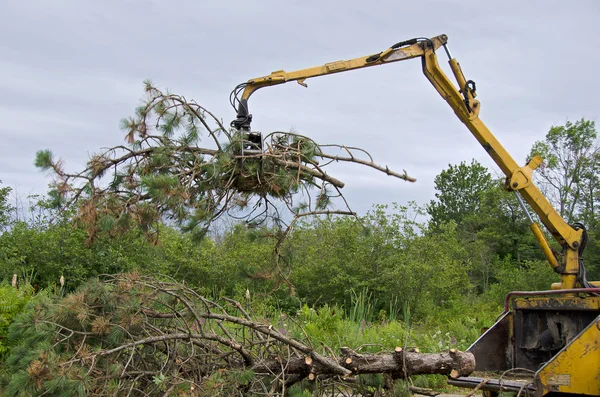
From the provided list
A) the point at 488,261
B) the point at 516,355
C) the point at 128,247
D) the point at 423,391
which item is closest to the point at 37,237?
the point at 128,247

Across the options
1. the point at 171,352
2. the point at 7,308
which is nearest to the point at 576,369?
the point at 171,352

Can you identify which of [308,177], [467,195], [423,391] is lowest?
[423,391]

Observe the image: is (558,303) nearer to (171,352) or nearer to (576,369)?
(576,369)

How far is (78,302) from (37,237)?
5838mm

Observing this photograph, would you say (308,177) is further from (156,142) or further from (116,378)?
(116,378)

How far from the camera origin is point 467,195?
45.1 metres

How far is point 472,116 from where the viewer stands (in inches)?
286

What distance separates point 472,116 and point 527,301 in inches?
86.7

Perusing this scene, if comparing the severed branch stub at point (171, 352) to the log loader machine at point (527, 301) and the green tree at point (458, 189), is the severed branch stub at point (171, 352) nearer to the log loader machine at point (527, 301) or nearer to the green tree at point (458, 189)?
the log loader machine at point (527, 301)

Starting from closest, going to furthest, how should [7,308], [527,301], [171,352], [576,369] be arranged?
[576,369]
[171,352]
[527,301]
[7,308]

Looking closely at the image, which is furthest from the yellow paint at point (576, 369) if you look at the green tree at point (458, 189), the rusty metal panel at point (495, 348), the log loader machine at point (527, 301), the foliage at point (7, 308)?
the green tree at point (458, 189)

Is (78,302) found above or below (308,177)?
below

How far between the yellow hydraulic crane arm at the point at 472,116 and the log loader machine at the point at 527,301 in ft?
0.03

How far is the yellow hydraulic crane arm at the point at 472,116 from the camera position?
6895 millimetres
